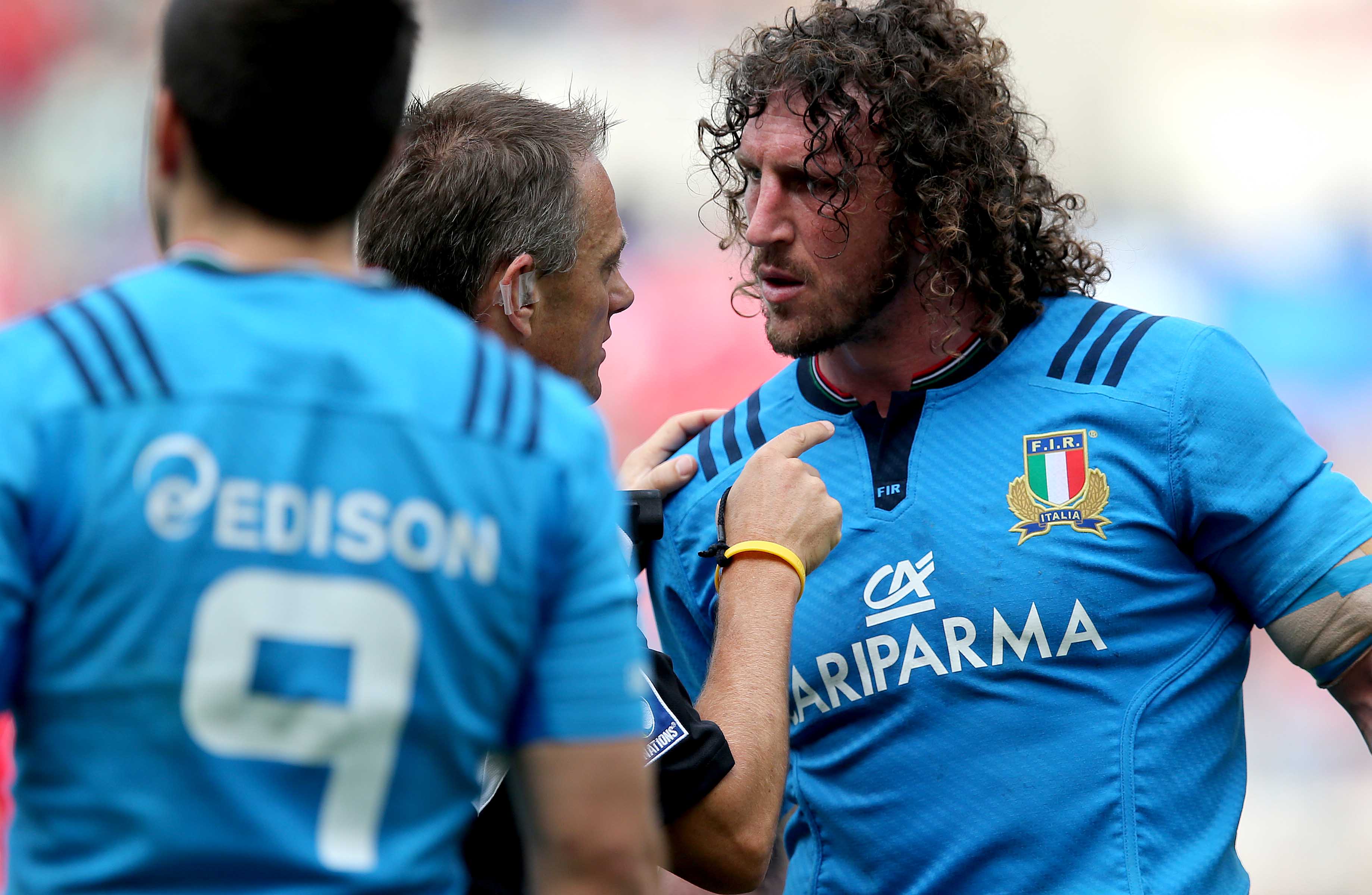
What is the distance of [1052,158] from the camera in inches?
259

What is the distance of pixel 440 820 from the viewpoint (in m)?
1.10

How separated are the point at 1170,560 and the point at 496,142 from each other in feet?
4.26

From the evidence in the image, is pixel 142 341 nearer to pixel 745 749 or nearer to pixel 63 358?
pixel 63 358

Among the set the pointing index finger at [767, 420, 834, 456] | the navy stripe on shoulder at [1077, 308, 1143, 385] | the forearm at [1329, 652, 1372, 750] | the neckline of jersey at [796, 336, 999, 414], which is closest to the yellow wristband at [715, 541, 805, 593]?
the pointing index finger at [767, 420, 834, 456]

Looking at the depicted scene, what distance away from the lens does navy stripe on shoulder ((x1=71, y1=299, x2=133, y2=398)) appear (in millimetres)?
1012

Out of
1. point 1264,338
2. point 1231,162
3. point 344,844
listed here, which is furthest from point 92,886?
point 1231,162

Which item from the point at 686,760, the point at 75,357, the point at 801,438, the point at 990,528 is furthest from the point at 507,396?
the point at 990,528

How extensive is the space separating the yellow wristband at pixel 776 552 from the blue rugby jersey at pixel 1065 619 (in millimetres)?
289

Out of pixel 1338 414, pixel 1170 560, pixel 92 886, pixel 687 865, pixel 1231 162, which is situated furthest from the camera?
pixel 1231 162

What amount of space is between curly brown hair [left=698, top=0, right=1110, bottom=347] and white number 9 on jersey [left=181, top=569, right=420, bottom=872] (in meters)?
1.61

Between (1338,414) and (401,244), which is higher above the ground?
(401,244)

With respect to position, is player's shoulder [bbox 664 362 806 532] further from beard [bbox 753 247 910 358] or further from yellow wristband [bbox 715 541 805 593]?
yellow wristband [bbox 715 541 805 593]

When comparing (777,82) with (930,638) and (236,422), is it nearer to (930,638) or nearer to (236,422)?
(930,638)

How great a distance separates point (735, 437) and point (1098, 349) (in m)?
0.70
